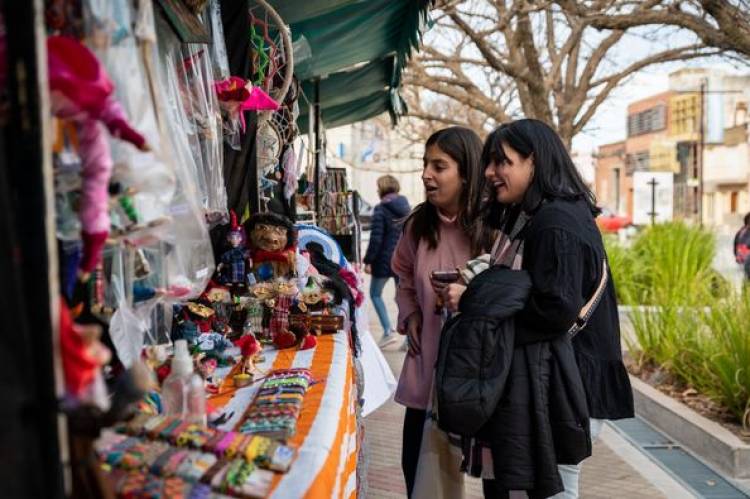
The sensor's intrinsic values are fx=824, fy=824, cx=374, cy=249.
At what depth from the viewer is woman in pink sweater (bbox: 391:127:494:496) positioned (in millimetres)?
3559

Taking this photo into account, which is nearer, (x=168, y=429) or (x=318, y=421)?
(x=168, y=429)

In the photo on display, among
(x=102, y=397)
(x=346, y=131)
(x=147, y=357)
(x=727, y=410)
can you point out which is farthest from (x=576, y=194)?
(x=346, y=131)

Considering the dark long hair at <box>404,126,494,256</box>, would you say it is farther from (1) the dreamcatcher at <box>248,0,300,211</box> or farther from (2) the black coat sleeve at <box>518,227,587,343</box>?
(1) the dreamcatcher at <box>248,0,300,211</box>

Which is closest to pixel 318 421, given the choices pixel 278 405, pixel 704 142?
pixel 278 405

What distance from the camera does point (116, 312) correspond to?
2125 millimetres

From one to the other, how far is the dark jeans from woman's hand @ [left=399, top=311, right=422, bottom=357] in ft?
0.84

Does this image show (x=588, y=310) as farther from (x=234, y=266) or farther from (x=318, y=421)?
(x=234, y=266)

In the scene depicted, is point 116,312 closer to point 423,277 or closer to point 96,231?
point 96,231

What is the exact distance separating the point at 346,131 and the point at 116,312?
1624 inches

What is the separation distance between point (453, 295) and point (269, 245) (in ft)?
4.00

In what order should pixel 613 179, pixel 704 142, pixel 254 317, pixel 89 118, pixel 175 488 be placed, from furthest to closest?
pixel 613 179, pixel 704 142, pixel 254 317, pixel 175 488, pixel 89 118

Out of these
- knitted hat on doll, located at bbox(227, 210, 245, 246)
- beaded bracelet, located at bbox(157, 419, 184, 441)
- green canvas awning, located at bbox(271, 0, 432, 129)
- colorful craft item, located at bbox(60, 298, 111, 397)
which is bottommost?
beaded bracelet, located at bbox(157, 419, 184, 441)

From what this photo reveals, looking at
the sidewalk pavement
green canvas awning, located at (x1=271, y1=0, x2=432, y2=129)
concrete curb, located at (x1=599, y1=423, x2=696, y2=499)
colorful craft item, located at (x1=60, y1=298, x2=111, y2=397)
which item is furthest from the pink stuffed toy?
concrete curb, located at (x1=599, y1=423, x2=696, y2=499)

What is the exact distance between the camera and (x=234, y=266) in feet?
12.5
